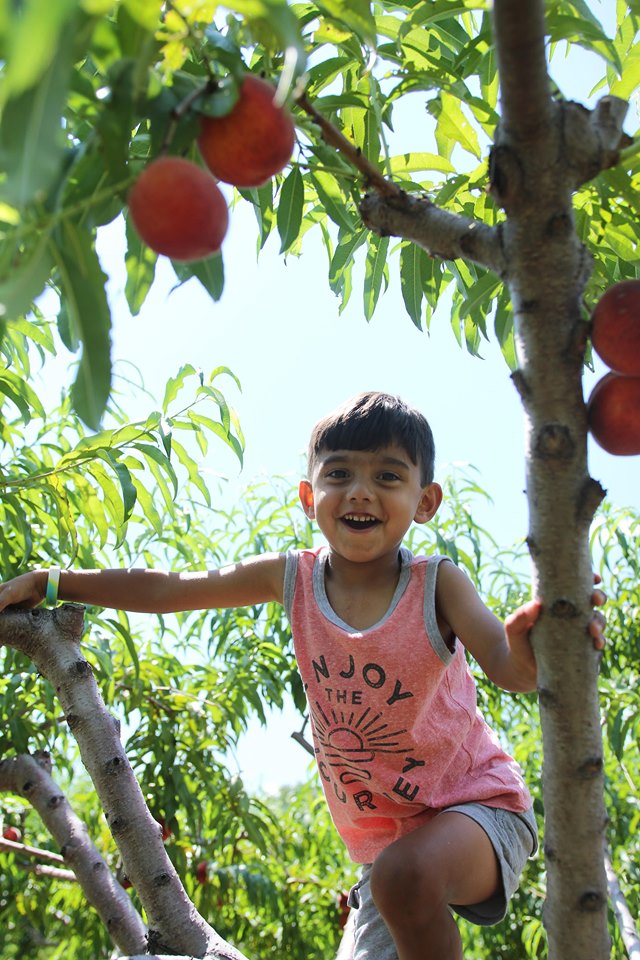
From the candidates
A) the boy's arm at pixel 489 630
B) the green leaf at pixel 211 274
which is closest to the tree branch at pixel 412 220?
the green leaf at pixel 211 274

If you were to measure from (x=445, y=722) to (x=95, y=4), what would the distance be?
5.97ft

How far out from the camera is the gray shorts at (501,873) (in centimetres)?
213

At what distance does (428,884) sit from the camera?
1.88 m

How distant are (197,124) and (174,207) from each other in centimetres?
18

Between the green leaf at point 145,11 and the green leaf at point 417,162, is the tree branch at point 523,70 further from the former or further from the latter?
the green leaf at point 417,162

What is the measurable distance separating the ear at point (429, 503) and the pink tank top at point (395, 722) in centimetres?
15

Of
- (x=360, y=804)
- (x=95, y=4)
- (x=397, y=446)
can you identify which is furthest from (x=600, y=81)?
(x=360, y=804)

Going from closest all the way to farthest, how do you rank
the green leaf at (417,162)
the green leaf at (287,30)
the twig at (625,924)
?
the green leaf at (287,30)
the green leaf at (417,162)
the twig at (625,924)

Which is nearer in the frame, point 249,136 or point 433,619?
point 249,136

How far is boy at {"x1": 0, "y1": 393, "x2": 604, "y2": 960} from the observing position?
220 cm

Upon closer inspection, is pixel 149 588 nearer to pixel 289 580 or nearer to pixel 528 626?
→ pixel 289 580

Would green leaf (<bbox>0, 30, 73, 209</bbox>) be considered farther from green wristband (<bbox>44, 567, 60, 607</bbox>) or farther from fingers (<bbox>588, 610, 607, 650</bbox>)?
green wristband (<bbox>44, 567, 60, 607</bbox>)

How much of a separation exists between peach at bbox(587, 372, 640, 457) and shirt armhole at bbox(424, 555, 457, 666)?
1100 mm

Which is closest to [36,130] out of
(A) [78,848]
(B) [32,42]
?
(B) [32,42]
